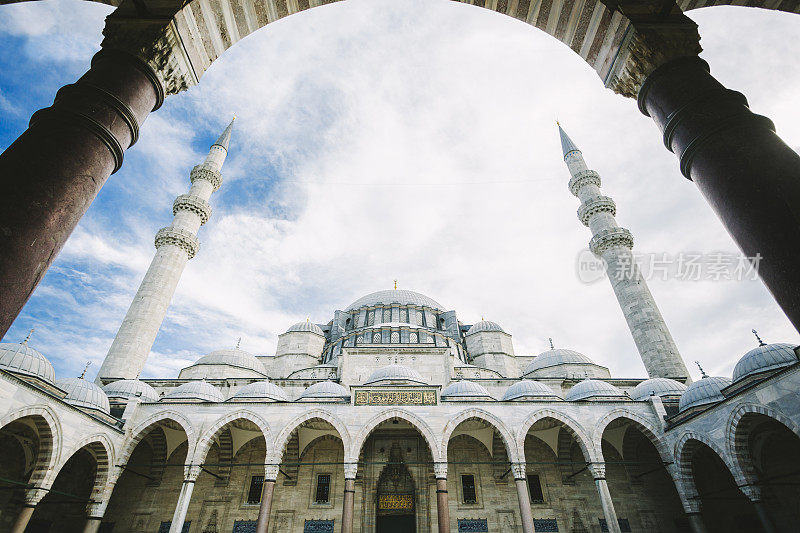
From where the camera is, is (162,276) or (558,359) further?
(558,359)

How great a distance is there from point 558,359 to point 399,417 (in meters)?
11.1

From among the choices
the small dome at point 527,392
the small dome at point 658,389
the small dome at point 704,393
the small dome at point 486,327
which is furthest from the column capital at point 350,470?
the small dome at point 486,327

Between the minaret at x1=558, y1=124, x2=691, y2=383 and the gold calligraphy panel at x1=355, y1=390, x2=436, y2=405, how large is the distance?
35.5 ft

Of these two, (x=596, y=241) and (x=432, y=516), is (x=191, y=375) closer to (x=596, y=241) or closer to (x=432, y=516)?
(x=432, y=516)

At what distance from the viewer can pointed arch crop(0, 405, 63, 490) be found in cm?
1023

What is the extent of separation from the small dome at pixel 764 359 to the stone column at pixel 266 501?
14.0 m

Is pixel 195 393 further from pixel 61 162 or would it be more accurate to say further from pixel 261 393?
pixel 61 162

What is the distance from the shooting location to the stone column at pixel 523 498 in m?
11.6

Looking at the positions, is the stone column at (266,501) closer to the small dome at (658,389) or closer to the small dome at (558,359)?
the small dome at (658,389)

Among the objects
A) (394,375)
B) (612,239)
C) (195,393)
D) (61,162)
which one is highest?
(612,239)

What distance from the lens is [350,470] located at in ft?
41.2

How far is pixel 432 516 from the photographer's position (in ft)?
47.4

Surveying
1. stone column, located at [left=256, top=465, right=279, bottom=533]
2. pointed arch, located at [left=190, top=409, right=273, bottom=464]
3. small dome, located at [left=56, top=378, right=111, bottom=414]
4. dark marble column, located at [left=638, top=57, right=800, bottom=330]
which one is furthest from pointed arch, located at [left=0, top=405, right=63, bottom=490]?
dark marble column, located at [left=638, top=57, right=800, bottom=330]

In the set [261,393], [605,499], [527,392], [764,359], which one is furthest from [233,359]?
[764,359]
